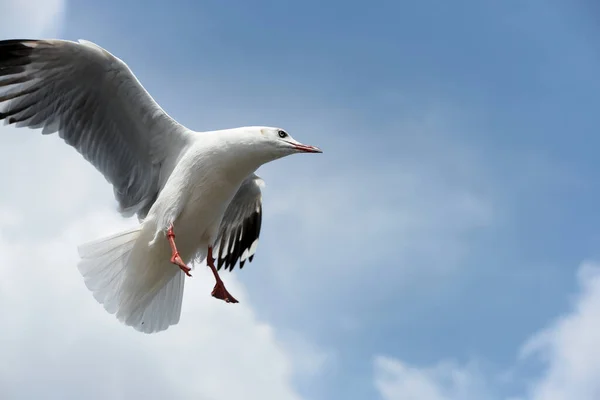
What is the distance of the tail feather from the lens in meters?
7.98

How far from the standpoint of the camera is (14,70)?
7848 millimetres

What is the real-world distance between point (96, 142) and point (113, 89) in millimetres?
633

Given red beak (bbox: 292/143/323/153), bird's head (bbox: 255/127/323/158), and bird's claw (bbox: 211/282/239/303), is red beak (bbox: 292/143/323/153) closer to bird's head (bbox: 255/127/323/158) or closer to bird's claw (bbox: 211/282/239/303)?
bird's head (bbox: 255/127/323/158)

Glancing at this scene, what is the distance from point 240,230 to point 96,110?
6.96ft

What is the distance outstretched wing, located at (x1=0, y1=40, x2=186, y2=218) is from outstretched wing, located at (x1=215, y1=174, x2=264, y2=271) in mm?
1197

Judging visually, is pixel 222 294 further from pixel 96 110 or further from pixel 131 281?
pixel 96 110

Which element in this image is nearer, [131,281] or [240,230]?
[131,281]

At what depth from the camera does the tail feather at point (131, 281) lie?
26.2ft

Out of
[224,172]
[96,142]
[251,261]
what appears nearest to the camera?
[224,172]

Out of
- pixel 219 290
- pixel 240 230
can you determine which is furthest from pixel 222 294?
pixel 240 230

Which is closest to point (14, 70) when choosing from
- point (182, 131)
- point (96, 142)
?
point (96, 142)

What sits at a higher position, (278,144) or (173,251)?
(278,144)

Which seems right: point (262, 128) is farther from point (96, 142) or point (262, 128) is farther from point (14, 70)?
point (14, 70)

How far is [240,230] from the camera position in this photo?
957 centimetres
